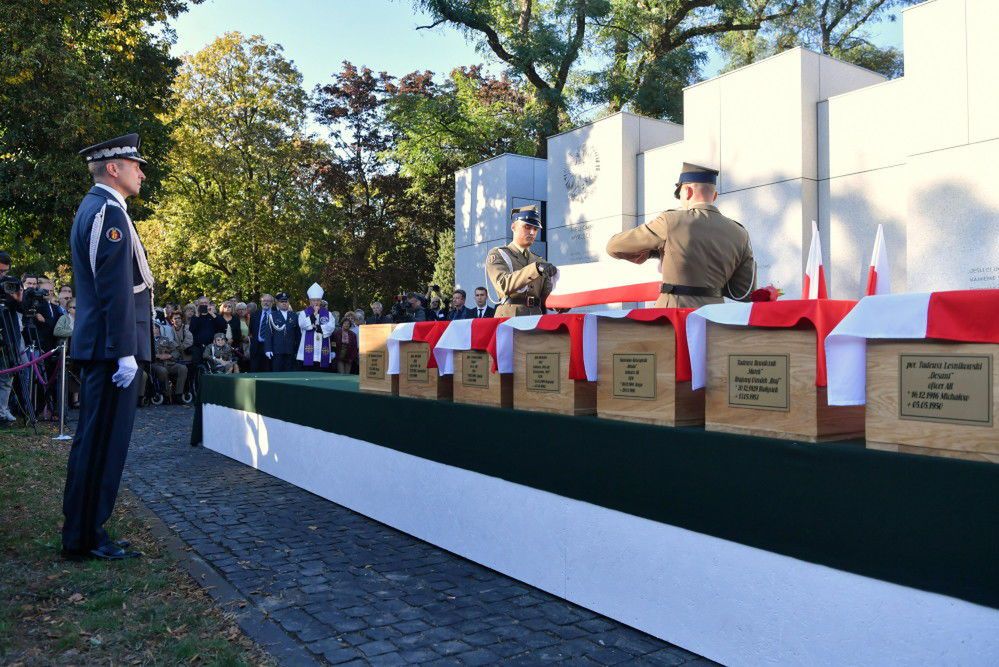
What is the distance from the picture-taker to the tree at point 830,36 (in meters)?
25.4

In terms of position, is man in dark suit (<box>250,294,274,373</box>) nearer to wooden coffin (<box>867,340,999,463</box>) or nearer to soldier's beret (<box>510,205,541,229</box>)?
soldier's beret (<box>510,205,541,229</box>)

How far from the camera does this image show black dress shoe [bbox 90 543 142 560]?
170 inches

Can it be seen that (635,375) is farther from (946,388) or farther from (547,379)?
(946,388)

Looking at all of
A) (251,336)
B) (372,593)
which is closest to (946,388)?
(372,593)

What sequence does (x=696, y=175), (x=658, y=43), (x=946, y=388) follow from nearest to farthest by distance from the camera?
(x=946, y=388), (x=696, y=175), (x=658, y=43)

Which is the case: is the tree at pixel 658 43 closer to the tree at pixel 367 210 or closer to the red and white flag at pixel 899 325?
the tree at pixel 367 210

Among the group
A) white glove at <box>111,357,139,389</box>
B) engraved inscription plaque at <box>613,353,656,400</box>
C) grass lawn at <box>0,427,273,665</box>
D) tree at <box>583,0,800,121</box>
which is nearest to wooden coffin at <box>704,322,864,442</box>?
engraved inscription plaque at <box>613,353,656,400</box>

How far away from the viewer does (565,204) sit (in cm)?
1750

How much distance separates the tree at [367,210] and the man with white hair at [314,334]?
1614 centimetres

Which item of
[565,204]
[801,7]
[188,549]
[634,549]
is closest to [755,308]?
[634,549]

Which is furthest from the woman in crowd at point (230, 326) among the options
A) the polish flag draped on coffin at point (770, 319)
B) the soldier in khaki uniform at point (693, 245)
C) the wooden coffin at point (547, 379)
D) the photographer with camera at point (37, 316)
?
the polish flag draped on coffin at point (770, 319)

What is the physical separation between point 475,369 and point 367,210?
2742 cm

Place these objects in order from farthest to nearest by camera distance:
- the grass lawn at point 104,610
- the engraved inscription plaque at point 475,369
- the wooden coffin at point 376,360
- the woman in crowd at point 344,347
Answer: the woman in crowd at point 344,347 < the wooden coffin at point 376,360 < the engraved inscription plaque at point 475,369 < the grass lawn at point 104,610

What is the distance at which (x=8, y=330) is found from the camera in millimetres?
9500
